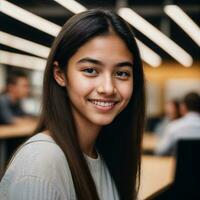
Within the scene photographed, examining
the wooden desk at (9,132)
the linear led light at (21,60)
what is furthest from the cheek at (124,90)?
the linear led light at (21,60)

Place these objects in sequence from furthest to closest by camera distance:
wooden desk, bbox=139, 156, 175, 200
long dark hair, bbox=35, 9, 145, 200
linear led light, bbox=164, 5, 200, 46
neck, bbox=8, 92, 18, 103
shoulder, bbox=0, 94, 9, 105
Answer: neck, bbox=8, 92, 18, 103 → shoulder, bbox=0, 94, 9, 105 → linear led light, bbox=164, 5, 200, 46 → wooden desk, bbox=139, 156, 175, 200 → long dark hair, bbox=35, 9, 145, 200

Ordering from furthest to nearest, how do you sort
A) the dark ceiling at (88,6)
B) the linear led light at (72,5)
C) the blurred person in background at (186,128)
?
the dark ceiling at (88,6) < the linear led light at (72,5) < the blurred person in background at (186,128)

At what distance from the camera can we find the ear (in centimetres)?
138

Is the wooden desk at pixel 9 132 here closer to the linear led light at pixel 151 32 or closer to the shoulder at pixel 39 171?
the linear led light at pixel 151 32

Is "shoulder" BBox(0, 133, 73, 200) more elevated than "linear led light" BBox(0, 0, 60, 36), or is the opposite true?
"linear led light" BBox(0, 0, 60, 36)

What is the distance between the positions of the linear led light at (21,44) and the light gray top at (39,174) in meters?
6.59

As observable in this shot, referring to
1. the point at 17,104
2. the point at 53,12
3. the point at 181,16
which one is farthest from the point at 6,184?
the point at 53,12

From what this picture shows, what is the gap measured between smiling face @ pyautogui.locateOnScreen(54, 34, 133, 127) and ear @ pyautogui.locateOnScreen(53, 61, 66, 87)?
0.08 ft

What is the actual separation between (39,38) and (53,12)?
65 centimetres

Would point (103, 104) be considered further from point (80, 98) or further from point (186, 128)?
point (186, 128)

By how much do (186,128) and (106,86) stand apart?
126 inches

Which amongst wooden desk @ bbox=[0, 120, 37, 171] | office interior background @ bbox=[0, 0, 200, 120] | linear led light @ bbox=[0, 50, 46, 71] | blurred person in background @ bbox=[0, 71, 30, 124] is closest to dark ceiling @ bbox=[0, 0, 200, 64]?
office interior background @ bbox=[0, 0, 200, 120]

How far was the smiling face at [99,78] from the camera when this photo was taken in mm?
1322

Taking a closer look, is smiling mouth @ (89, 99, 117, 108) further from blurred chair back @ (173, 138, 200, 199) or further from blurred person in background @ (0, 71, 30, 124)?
blurred person in background @ (0, 71, 30, 124)
